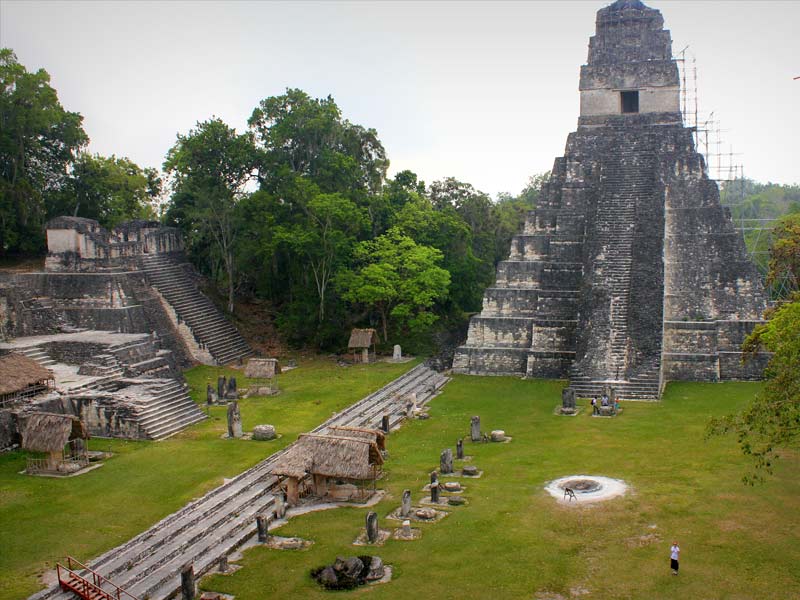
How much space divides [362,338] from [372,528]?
59.0ft

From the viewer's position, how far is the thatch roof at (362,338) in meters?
33.3

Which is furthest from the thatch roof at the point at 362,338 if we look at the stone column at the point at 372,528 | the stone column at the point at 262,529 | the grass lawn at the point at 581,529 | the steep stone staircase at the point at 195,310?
the stone column at the point at 372,528

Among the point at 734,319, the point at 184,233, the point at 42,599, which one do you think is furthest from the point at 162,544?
the point at 184,233

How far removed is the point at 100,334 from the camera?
29.0 meters

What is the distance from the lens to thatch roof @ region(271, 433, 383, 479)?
17906 mm

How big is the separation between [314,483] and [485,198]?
31.0 metres

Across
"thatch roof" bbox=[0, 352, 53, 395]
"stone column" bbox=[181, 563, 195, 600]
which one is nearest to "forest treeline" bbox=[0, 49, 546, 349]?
"thatch roof" bbox=[0, 352, 53, 395]

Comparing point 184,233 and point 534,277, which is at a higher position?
point 184,233

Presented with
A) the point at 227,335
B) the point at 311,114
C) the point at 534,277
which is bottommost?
the point at 227,335

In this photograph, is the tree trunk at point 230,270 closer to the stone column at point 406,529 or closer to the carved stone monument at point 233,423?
the carved stone monument at point 233,423

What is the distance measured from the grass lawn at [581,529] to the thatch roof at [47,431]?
6.89m

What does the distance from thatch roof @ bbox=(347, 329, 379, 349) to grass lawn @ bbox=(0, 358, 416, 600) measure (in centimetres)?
611

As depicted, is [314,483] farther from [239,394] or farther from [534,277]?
[534,277]

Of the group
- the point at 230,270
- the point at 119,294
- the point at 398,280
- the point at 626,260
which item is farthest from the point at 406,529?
the point at 230,270
